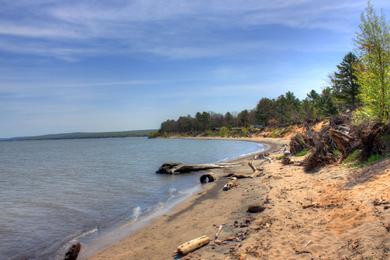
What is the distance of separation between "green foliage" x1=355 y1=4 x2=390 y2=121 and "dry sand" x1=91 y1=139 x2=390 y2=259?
4433 mm

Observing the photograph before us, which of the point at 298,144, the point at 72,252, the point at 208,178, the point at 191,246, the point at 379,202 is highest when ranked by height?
the point at 298,144

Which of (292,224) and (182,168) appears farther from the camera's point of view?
(182,168)

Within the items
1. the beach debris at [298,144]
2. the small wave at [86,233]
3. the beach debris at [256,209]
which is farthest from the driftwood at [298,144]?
the small wave at [86,233]

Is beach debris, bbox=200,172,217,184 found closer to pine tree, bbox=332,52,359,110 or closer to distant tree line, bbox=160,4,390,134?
distant tree line, bbox=160,4,390,134

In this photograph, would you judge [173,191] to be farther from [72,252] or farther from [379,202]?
[379,202]

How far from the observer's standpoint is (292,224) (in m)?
11.9

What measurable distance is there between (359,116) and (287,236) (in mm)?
14582

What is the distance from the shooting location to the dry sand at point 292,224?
927cm

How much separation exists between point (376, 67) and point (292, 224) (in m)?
13.8

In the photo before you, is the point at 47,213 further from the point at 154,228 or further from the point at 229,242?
the point at 229,242

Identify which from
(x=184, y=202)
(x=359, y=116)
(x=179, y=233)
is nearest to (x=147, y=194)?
(x=184, y=202)

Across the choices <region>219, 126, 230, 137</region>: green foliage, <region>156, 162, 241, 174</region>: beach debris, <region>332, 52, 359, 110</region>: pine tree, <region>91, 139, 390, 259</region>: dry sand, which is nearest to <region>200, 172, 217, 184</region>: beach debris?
<region>156, 162, 241, 174</region>: beach debris

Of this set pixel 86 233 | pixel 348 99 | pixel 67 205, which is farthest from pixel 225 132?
pixel 86 233

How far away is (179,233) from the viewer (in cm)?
1441
